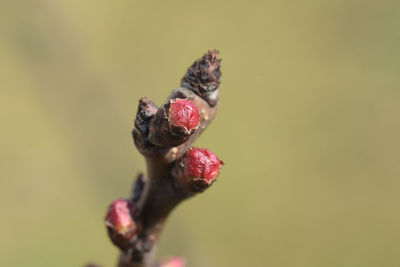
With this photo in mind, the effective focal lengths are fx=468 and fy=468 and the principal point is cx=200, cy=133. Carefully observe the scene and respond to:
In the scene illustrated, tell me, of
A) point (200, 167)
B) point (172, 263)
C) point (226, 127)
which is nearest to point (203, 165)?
point (200, 167)

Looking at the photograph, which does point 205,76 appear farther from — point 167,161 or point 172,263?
point 172,263

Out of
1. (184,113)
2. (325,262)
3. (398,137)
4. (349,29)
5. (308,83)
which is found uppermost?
(349,29)

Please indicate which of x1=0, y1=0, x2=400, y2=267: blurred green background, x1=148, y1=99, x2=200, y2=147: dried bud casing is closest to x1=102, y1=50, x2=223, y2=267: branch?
x1=148, y1=99, x2=200, y2=147: dried bud casing

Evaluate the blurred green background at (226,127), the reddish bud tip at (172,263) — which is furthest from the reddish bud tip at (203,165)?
the blurred green background at (226,127)

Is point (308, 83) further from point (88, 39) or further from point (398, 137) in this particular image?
point (88, 39)

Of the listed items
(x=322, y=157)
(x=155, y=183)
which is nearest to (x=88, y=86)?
(x=322, y=157)

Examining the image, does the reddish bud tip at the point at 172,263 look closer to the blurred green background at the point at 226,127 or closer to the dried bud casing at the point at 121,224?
the dried bud casing at the point at 121,224
